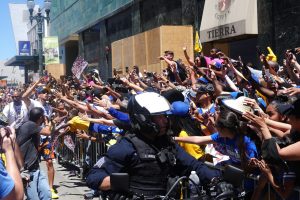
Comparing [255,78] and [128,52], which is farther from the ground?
[128,52]

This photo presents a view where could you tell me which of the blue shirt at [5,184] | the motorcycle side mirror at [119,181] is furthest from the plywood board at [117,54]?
the blue shirt at [5,184]

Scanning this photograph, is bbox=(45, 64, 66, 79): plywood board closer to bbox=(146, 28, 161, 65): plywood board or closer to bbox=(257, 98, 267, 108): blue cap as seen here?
bbox=(146, 28, 161, 65): plywood board

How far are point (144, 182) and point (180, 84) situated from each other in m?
5.43

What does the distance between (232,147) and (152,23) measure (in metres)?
18.6

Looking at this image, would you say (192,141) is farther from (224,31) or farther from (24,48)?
(24,48)

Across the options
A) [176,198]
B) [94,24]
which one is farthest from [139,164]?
[94,24]

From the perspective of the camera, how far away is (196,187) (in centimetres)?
356

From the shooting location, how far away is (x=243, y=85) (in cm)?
661

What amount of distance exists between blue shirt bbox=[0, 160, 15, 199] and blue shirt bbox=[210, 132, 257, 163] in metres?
2.46

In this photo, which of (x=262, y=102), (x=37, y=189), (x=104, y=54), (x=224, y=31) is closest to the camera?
(x=262, y=102)

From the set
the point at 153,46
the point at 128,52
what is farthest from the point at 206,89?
the point at 128,52

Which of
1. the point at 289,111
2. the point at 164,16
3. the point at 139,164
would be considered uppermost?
the point at 164,16

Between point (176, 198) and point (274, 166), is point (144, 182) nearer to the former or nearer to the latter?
point (176, 198)

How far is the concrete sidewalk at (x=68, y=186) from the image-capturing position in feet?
29.8
